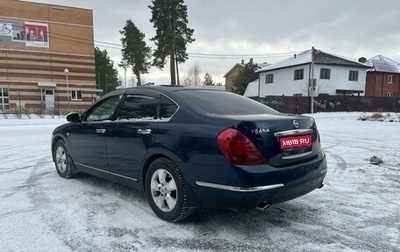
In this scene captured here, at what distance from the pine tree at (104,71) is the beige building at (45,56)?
1918 centimetres

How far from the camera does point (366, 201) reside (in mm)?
4578

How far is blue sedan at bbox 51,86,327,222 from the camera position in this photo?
3.25 m

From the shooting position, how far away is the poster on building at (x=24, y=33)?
108 ft

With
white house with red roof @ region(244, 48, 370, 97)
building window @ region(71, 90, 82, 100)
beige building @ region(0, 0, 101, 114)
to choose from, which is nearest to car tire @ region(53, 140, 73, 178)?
beige building @ region(0, 0, 101, 114)

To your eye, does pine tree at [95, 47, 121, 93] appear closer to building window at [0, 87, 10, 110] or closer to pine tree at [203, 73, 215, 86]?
building window at [0, 87, 10, 110]

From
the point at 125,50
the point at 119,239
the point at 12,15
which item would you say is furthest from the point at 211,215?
the point at 125,50

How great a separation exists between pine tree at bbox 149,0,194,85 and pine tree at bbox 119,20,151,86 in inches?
552

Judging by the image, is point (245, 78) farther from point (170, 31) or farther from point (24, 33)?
point (24, 33)

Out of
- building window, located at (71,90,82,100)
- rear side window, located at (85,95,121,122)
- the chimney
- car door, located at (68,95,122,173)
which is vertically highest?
the chimney

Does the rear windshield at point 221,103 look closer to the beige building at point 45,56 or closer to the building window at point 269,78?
the beige building at point 45,56

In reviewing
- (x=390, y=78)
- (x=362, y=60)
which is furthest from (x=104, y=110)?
(x=362, y=60)

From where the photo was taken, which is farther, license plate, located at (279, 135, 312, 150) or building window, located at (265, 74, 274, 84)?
building window, located at (265, 74, 274, 84)

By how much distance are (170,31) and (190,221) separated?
37.1 metres

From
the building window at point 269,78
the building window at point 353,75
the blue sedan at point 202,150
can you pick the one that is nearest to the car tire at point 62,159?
the blue sedan at point 202,150
